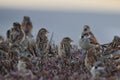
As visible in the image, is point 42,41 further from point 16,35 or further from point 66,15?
point 66,15

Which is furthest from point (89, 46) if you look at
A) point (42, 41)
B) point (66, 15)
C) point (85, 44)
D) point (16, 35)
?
point (66, 15)

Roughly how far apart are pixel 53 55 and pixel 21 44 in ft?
0.90

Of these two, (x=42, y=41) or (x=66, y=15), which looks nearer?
(x=42, y=41)

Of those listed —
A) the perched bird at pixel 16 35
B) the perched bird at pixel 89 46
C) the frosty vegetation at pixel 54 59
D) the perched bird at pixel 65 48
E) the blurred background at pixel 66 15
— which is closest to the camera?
the frosty vegetation at pixel 54 59

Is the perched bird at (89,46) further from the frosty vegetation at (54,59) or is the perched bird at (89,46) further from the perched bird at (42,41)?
the perched bird at (42,41)

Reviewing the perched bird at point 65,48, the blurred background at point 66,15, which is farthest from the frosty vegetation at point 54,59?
the blurred background at point 66,15

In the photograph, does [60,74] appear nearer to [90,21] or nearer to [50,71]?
[50,71]

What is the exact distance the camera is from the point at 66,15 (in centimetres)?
1148

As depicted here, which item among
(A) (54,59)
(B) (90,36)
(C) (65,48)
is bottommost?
(A) (54,59)

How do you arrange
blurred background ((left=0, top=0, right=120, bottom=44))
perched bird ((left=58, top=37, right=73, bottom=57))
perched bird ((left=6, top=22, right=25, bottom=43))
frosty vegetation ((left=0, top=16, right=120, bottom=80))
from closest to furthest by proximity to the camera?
1. frosty vegetation ((left=0, top=16, right=120, bottom=80))
2. perched bird ((left=58, top=37, right=73, bottom=57))
3. perched bird ((left=6, top=22, right=25, bottom=43))
4. blurred background ((left=0, top=0, right=120, bottom=44))

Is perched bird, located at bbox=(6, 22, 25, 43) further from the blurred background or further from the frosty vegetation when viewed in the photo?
the blurred background

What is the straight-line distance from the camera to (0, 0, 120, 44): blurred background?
9.66 metres

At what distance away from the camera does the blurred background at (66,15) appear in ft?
31.7

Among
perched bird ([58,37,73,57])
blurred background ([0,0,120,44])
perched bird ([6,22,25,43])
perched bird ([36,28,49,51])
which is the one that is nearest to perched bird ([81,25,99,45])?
perched bird ([58,37,73,57])
